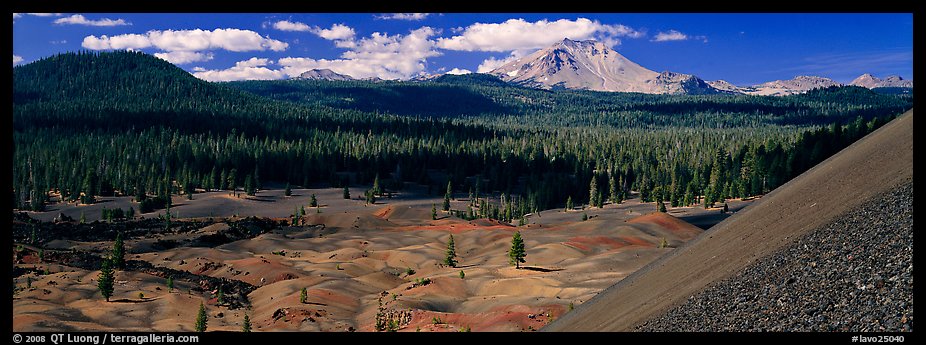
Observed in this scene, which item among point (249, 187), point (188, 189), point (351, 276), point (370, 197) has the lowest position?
point (351, 276)

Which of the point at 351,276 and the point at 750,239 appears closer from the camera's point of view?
the point at 750,239

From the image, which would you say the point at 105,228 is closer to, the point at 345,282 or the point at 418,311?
the point at 345,282

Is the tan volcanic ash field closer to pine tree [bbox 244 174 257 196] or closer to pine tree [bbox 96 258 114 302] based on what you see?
pine tree [bbox 96 258 114 302]

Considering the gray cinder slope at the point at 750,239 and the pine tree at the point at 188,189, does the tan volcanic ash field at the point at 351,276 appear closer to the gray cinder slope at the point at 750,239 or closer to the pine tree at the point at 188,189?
the gray cinder slope at the point at 750,239

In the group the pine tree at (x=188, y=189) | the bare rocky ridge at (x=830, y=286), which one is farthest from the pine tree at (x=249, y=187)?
the bare rocky ridge at (x=830, y=286)

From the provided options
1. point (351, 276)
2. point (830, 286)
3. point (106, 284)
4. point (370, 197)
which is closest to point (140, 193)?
point (370, 197)

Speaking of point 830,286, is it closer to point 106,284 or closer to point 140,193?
point 106,284
